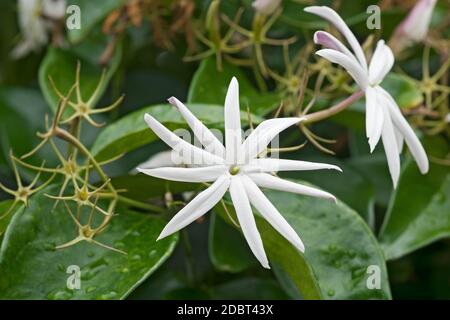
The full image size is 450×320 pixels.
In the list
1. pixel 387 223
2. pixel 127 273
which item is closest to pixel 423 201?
pixel 387 223

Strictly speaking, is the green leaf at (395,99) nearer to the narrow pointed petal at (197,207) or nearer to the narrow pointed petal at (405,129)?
the narrow pointed petal at (405,129)

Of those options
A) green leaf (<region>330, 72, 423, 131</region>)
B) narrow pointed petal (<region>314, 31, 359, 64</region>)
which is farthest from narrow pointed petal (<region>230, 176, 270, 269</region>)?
green leaf (<region>330, 72, 423, 131</region>)

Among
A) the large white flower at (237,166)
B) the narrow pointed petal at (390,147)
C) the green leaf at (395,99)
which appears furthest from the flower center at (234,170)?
the green leaf at (395,99)

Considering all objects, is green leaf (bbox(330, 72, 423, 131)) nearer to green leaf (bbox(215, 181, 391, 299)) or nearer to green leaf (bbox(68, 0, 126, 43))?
green leaf (bbox(215, 181, 391, 299))

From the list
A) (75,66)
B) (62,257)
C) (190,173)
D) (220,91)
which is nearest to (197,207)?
(190,173)

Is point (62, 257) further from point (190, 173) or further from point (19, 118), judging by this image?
point (19, 118)
